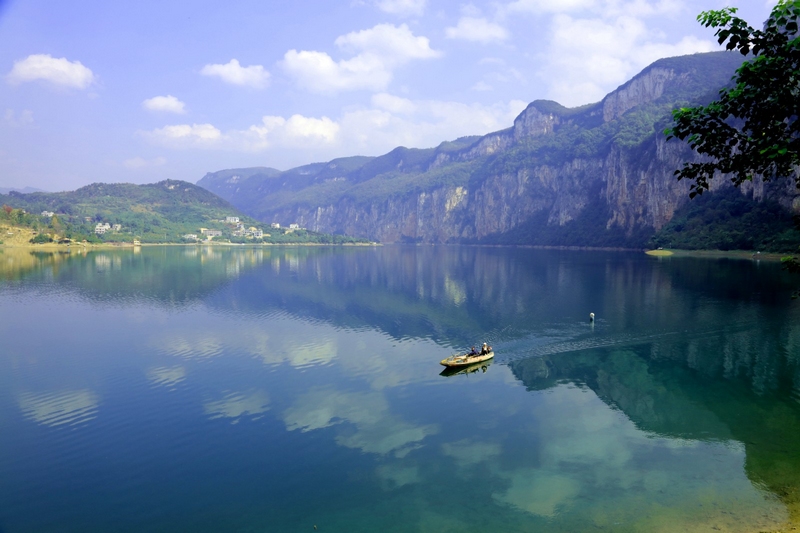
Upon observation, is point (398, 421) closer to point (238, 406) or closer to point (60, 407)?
point (238, 406)

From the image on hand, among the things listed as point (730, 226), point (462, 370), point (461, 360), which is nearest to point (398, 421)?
point (462, 370)

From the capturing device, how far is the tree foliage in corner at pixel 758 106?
360 inches

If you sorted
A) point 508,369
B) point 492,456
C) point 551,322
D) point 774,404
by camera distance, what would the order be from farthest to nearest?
point 551,322 < point 508,369 < point 774,404 < point 492,456

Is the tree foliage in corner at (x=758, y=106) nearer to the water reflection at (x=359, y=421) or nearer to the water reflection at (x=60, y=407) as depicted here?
the water reflection at (x=359, y=421)

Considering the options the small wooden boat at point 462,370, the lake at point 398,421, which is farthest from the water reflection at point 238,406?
the small wooden boat at point 462,370

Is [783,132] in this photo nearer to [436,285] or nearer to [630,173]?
[436,285]

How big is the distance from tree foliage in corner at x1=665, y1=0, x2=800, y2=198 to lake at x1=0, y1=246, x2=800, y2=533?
10586mm

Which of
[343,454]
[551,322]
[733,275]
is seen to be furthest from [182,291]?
[733,275]

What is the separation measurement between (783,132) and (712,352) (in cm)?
2857

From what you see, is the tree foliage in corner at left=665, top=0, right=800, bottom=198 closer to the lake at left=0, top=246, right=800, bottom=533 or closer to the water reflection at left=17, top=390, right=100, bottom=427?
the lake at left=0, top=246, right=800, bottom=533

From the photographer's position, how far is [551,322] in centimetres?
4312

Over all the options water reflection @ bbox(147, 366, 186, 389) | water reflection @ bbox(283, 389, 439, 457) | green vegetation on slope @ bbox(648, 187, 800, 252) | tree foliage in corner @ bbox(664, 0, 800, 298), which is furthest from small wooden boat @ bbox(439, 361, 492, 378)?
green vegetation on slope @ bbox(648, 187, 800, 252)

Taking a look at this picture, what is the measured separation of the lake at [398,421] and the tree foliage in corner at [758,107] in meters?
10.4

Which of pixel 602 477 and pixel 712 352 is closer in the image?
pixel 602 477
